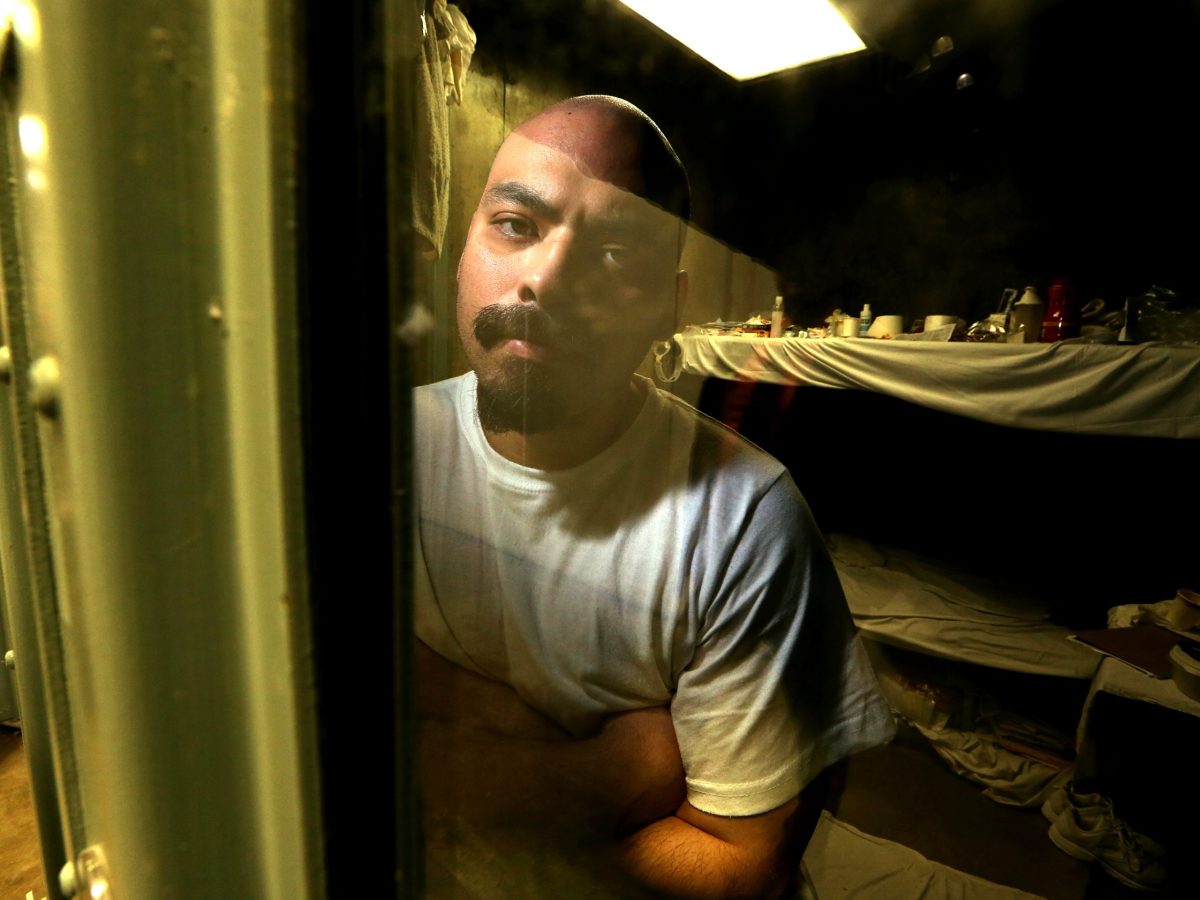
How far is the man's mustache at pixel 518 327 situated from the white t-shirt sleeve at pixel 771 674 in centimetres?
25

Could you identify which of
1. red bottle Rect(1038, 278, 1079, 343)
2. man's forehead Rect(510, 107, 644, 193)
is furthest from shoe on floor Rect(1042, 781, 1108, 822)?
man's forehead Rect(510, 107, 644, 193)

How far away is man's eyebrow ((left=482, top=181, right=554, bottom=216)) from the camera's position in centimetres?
46

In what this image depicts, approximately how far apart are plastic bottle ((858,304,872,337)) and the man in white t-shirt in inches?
15.6

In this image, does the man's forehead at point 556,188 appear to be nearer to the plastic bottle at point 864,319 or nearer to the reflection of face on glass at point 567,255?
the reflection of face on glass at point 567,255

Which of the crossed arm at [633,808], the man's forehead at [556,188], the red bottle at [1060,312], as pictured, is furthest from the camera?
the red bottle at [1060,312]

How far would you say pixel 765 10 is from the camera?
559mm

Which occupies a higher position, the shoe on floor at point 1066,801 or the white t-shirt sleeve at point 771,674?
the white t-shirt sleeve at point 771,674

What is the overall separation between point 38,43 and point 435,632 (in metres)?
0.49

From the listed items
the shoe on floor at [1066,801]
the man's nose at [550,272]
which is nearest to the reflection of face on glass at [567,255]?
the man's nose at [550,272]

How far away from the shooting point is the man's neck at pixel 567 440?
54 cm

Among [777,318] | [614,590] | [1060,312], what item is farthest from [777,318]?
[1060,312]

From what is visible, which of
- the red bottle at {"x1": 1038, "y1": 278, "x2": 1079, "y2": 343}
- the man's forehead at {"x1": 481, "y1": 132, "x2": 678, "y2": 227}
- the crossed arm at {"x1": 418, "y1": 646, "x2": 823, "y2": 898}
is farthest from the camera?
the red bottle at {"x1": 1038, "y1": 278, "x2": 1079, "y2": 343}

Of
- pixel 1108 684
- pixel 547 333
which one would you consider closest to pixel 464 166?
pixel 547 333

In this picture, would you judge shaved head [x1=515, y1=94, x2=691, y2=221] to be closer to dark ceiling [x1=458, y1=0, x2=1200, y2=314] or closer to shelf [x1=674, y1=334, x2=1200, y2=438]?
dark ceiling [x1=458, y1=0, x2=1200, y2=314]
